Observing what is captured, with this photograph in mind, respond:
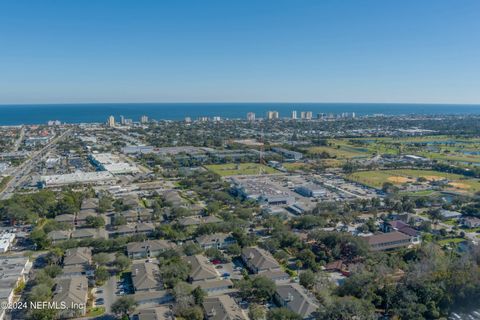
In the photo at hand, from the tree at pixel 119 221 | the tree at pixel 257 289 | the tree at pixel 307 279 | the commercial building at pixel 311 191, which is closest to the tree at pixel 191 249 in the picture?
the tree at pixel 257 289

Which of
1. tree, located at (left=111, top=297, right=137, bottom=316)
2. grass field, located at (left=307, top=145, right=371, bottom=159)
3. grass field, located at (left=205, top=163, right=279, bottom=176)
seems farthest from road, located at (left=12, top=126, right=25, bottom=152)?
tree, located at (left=111, top=297, right=137, bottom=316)

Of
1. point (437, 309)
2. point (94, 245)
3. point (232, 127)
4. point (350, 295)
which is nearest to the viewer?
point (437, 309)

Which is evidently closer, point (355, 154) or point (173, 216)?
point (173, 216)

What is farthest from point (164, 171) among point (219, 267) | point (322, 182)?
point (219, 267)

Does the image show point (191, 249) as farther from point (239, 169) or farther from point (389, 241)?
point (239, 169)

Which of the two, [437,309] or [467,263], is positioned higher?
[467,263]

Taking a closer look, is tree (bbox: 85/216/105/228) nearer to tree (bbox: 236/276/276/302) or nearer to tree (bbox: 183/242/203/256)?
tree (bbox: 183/242/203/256)

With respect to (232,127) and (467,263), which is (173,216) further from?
(232,127)
